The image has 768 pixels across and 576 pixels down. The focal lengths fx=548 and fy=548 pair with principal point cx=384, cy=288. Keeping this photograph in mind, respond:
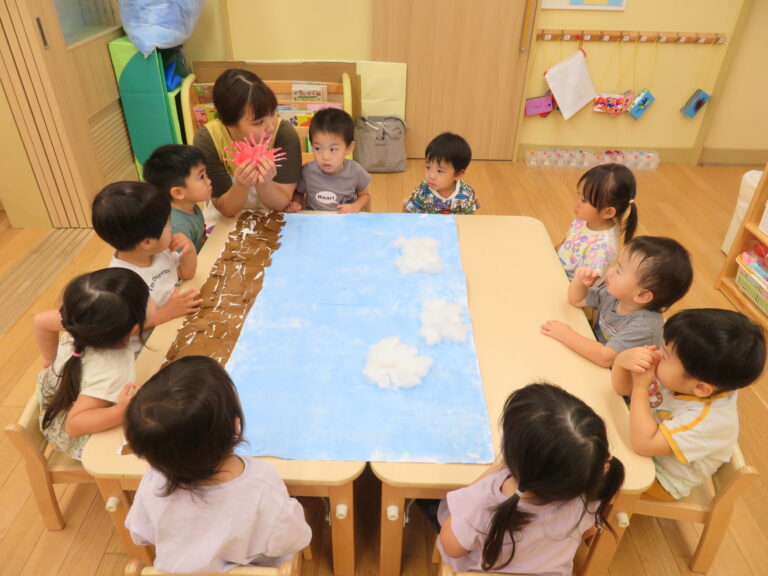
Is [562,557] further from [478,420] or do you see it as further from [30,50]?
[30,50]

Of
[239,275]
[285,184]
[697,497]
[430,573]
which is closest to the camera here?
[697,497]

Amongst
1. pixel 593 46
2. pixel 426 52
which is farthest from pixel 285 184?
pixel 593 46

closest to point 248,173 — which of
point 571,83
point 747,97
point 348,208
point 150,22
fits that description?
point 348,208

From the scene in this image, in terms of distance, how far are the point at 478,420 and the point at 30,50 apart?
2.65 metres

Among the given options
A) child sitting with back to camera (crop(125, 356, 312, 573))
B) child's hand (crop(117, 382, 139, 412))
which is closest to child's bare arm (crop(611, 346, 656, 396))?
child sitting with back to camera (crop(125, 356, 312, 573))

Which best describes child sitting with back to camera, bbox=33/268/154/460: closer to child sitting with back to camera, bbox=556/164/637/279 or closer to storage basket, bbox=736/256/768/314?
child sitting with back to camera, bbox=556/164/637/279

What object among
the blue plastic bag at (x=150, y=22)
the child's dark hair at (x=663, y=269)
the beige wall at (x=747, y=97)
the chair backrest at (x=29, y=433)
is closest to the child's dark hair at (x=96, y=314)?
the chair backrest at (x=29, y=433)

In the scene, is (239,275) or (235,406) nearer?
(235,406)

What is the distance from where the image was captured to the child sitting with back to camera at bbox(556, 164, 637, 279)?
1.69 meters

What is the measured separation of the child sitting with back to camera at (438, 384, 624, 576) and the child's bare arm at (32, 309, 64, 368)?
3.25 ft

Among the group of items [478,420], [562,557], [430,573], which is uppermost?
[478,420]

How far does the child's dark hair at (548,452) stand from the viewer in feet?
2.72

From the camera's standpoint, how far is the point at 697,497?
1281 mm

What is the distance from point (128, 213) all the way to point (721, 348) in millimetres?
1334
